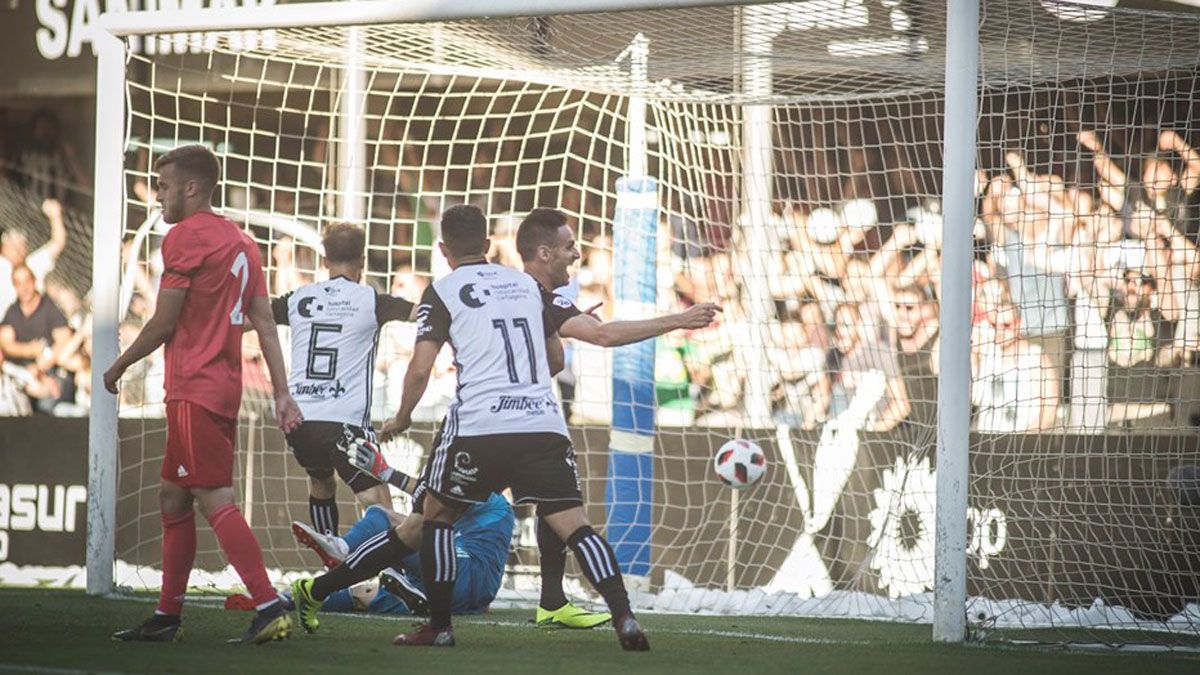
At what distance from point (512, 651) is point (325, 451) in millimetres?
2099

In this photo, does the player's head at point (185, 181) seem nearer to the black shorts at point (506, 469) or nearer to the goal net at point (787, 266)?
the black shorts at point (506, 469)

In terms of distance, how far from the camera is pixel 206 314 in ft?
18.0

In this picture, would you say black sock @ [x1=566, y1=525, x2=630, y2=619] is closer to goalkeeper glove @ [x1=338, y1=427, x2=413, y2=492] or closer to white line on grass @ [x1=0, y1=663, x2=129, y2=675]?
white line on grass @ [x1=0, y1=663, x2=129, y2=675]

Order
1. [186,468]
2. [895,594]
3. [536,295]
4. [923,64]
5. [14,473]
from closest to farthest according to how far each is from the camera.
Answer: [186,468] < [536,295] < [923,64] < [895,594] < [14,473]

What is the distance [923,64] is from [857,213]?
1.76 m

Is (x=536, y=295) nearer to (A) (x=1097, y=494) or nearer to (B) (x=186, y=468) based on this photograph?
(B) (x=186, y=468)

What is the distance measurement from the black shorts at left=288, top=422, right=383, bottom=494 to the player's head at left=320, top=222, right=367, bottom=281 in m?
0.73

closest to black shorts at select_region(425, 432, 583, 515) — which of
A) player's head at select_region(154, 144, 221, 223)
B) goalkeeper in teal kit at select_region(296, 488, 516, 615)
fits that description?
player's head at select_region(154, 144, 221, 223)

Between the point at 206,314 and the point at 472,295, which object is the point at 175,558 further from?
the point at 472,295

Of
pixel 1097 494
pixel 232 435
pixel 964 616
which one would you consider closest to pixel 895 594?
pixel 1097 494

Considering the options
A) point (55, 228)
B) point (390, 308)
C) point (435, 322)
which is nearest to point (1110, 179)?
point (390, 308)

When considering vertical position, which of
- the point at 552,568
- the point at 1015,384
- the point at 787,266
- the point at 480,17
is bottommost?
the point at 552,568

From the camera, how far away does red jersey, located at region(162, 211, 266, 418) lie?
5.42 m

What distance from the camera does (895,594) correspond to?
27.1ft
